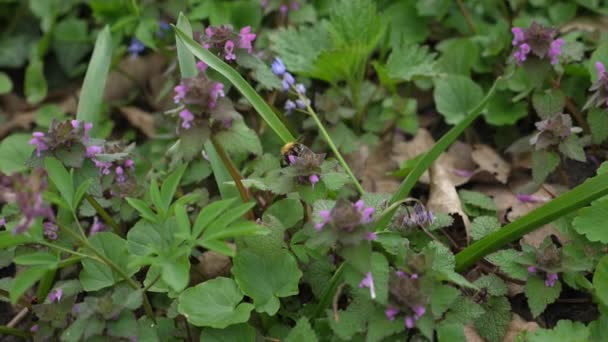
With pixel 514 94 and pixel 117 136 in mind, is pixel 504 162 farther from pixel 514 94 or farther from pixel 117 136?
pixel 117 136

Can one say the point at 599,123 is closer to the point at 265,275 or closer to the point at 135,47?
the point at 265,275

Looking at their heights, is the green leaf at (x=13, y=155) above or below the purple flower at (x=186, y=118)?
below

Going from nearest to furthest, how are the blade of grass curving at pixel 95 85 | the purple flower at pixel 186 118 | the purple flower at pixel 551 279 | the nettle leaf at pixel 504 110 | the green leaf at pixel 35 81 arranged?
the purple flower at pixel 186 118 < the purple flower at pixel 551 279 < the blade of grass curving at pixel 95 85 < the nettle leaf at pixel 504 110 < the green leaf at pixel 35 81

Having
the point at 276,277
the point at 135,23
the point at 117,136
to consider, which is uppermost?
the point at 135,23

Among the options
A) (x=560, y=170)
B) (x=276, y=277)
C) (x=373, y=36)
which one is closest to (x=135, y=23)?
(x=373, y=36)

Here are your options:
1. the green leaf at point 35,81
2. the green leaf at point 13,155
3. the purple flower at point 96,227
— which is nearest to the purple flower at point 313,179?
the purple flower at point 96,227

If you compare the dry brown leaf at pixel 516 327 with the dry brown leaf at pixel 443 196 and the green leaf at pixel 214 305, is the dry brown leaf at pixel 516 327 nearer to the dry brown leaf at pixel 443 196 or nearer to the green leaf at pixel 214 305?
the dry brown leaf at pixel 443 196

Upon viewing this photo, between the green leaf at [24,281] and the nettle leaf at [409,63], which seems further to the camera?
the nettle leaf at [409,63]
